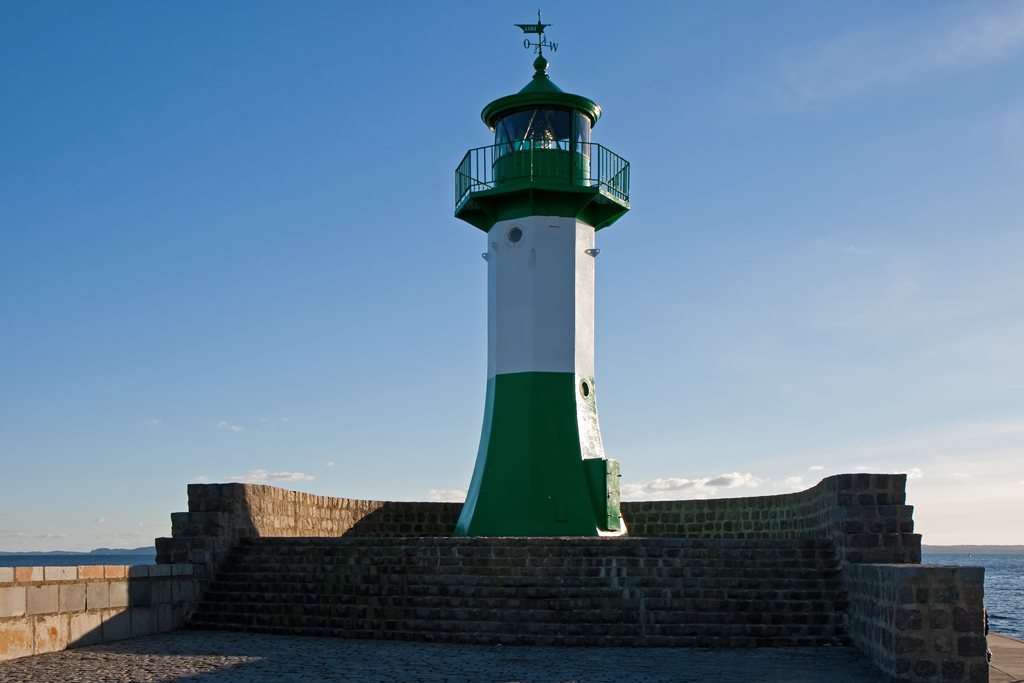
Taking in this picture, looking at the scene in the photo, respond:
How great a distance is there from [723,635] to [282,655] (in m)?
4.50

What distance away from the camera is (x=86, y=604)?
10.5 meters

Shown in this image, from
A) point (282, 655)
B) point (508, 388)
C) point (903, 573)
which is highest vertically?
point (508, 388)

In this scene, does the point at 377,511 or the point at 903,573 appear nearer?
the point at 903,573

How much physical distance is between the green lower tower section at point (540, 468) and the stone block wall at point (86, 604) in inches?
185

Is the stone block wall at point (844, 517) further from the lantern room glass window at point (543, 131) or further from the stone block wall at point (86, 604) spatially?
the stone block wall at point (86, 604)

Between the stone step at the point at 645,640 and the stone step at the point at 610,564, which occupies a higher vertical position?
the stone step at the point at 610,564

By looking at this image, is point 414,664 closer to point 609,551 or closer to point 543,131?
point 609,551

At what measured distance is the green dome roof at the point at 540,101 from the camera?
633 inches

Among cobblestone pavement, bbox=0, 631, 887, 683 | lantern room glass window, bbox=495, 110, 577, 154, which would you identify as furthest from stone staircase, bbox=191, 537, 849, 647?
lantern room glass window, bbox=495, 110, 577, 154

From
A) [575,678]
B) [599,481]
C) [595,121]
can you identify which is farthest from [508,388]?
[575,678]

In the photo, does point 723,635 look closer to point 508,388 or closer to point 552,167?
point 508,388

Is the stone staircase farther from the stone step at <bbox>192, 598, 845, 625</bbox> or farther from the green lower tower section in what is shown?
the green lower tower section

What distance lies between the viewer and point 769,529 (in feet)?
47.8

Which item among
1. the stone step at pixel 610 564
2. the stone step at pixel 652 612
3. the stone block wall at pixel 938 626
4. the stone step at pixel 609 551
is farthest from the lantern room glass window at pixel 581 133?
the stone block wall at pixel 938 626
